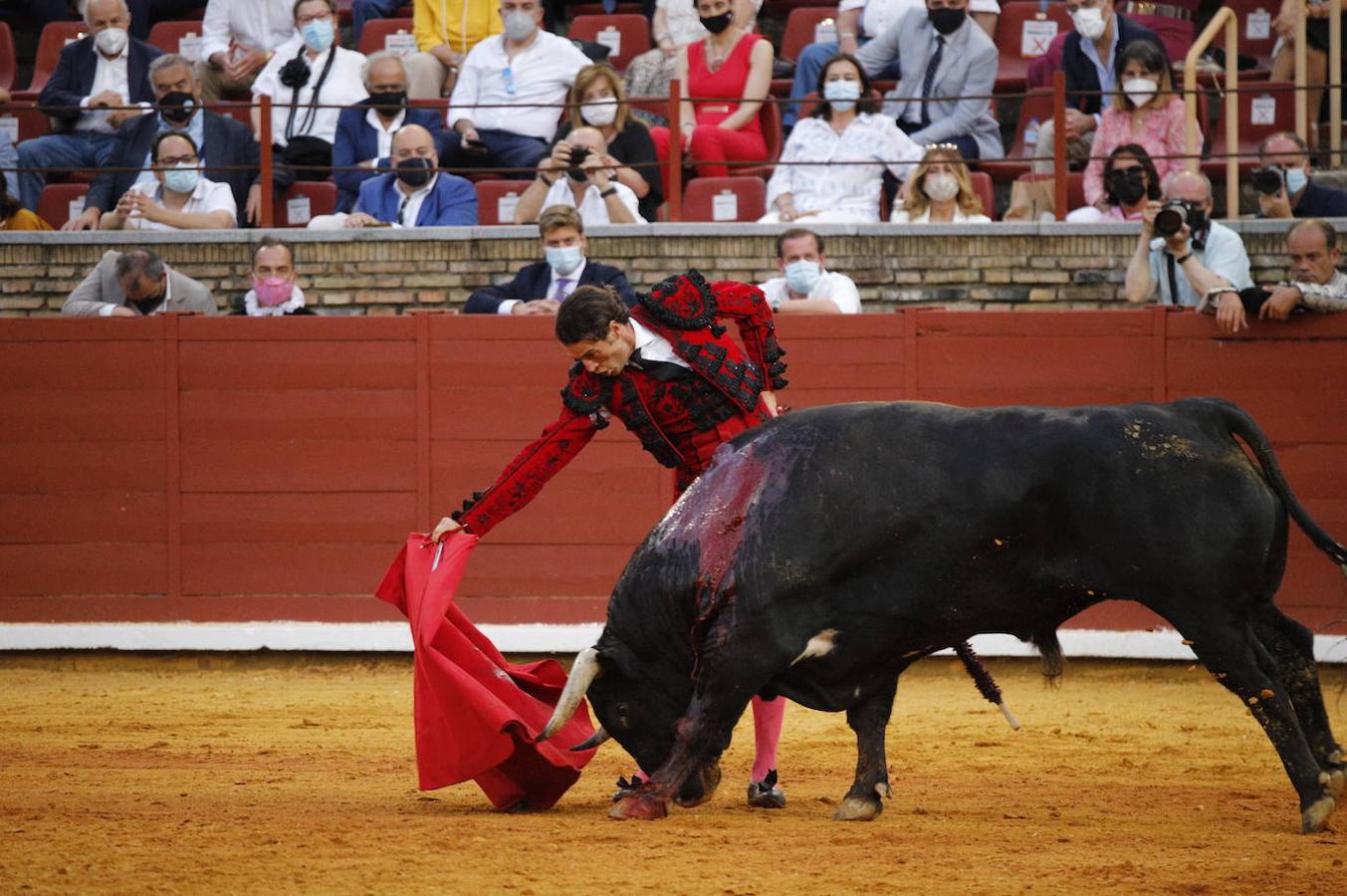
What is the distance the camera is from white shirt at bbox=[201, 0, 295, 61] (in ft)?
34.5

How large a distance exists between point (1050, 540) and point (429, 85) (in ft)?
20.5

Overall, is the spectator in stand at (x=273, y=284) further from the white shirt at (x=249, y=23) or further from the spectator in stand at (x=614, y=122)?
the white shirt at (x=249, y=23)

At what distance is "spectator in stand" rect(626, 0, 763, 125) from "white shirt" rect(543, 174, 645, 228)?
72cm

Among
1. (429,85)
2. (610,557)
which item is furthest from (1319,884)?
(429,85)

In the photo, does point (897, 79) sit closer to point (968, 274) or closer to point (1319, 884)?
point (968, 274)

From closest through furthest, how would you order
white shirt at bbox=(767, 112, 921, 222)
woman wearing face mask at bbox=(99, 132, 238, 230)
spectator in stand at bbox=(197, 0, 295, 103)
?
white shirt at bbox=(767, 112, 921, 222), woman wearing face mask at bbox=(99, 132, 238, 230), spectator in stand at bbox=(197, 0, 295, 103)

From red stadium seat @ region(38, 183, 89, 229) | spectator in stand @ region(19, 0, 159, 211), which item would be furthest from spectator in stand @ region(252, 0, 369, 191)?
red stadium seat @ region(38, 183, 89, 229)

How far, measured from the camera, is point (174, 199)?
9.44 m

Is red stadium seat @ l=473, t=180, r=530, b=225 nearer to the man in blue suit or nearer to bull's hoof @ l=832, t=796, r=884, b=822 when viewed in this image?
the man in blue suit

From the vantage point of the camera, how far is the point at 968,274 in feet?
29.1

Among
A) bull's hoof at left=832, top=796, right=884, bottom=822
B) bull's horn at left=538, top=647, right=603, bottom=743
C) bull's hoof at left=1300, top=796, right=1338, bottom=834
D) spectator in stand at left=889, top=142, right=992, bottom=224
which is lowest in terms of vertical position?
bull's hoof at left=832, top=796, right=884, bottom=822

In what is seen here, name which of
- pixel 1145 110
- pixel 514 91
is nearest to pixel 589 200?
pixel 514 91

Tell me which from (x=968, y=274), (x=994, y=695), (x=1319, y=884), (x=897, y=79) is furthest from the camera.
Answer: (x=897, y=79)

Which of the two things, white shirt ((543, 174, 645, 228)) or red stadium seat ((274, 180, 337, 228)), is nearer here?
white shirt ((543, 174, 645, 228))
